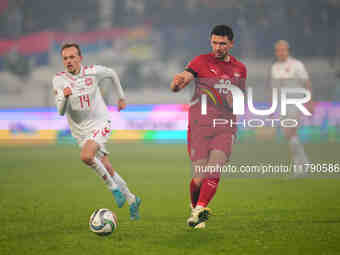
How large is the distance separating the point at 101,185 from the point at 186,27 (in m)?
20.1

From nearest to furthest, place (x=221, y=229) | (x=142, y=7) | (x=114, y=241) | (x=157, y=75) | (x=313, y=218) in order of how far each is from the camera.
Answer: (x=114, y=241)
(x=221, y=229)
(x=313, y=218)
(x=157, y=75)
(x=142, y=7)

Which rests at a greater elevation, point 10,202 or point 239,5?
point 239,5

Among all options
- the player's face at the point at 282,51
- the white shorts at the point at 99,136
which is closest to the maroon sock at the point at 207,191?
the white shorts at the point at 99,136

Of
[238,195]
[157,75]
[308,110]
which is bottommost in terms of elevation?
[238,195]

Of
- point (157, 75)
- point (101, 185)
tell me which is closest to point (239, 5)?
point (157, 75)

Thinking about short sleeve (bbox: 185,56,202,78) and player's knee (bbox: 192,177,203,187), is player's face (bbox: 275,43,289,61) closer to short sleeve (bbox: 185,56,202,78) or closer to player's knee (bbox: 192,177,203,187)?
short sleeve (bbox: 185,56,202,78)

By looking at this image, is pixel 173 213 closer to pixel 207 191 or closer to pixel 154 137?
pixel 207 191

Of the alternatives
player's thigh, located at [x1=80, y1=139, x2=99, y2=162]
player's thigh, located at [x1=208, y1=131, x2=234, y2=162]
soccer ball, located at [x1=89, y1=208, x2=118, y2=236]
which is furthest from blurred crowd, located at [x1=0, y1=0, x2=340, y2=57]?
soccer ball, located at [x1=89, y1=208, x2=118, y2=236]

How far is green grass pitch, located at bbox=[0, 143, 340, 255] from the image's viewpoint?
5469 millimetres

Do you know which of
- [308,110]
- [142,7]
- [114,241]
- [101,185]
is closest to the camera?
[114,241]

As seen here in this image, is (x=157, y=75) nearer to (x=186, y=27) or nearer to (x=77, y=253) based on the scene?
(x=186, y=27)

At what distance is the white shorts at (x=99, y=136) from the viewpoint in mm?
7035

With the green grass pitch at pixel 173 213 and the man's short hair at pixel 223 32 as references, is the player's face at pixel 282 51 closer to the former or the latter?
the green grass pitch at pixel 173 213

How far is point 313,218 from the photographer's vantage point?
6953 millimetres
